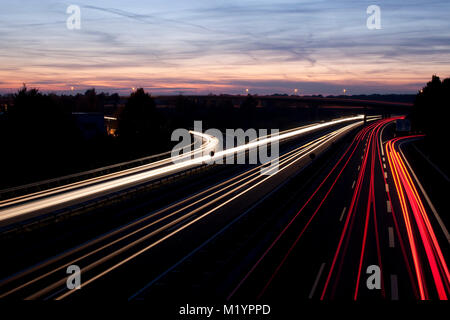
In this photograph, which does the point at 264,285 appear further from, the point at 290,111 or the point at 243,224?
the point at 290,111

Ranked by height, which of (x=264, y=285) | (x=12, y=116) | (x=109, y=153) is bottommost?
(x=264, y=285)

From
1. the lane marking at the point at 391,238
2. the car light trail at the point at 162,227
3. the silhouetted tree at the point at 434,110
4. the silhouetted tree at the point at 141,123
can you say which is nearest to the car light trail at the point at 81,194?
the car light trail at the point at 162,227

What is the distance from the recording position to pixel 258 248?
1794cm

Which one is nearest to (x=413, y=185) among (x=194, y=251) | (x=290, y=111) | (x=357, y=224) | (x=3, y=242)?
(x=357, y=224)

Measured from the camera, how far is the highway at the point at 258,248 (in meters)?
13.8

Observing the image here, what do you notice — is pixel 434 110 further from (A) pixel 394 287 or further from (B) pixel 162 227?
(B) pixel 162 227

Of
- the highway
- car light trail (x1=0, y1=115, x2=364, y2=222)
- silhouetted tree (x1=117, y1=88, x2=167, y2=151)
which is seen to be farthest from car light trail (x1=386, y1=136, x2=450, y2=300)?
silhouetted tree (x1=117, y1=88, x2=167, y2=151)

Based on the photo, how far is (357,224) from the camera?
21.4 m

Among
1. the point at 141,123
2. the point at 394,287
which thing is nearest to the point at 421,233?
the point at 394,287

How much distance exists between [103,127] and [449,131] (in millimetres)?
56786

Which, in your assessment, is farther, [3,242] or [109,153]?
[109,153]

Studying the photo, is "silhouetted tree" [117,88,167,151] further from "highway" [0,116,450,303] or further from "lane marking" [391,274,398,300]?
"lane marking" [391,274,398,300]

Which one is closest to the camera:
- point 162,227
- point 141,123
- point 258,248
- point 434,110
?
point 258,248

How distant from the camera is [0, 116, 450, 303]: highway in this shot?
13773 millimetres
